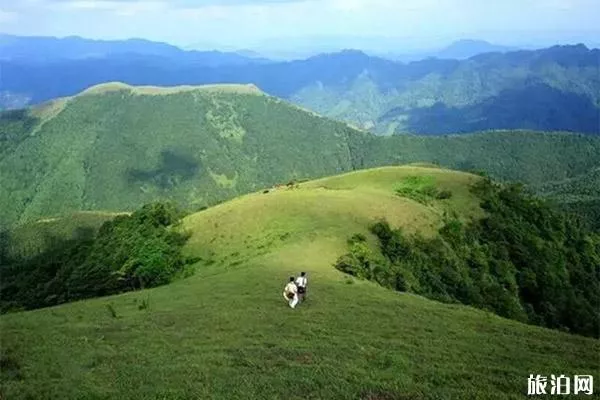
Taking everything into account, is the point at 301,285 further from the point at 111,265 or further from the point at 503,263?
the point at 503,263

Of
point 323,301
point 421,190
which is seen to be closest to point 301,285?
point 323,301

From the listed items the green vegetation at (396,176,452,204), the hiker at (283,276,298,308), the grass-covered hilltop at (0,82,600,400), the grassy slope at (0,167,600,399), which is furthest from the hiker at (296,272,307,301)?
the green vegetation at (396,176,452,204)

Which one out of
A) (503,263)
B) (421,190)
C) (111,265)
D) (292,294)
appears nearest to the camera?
(292,294)

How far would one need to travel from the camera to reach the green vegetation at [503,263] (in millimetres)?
54553

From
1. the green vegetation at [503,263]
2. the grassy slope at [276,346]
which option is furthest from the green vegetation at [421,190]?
the grassy slope at [276,346]

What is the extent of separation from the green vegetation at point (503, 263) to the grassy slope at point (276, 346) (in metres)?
10.8

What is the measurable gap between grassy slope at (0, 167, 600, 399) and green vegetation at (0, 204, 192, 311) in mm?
14853

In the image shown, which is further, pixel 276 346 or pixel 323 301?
pixel 323 301

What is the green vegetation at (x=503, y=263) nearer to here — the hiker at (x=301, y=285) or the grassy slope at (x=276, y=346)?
the grassy slope at (x=276, y=346)

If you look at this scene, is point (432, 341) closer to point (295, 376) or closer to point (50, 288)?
point (295, 376)

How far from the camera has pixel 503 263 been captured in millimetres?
68062

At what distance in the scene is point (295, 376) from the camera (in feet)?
72.6

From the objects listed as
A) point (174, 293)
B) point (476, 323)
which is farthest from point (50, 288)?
point (476, 323)

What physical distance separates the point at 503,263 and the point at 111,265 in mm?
40052
